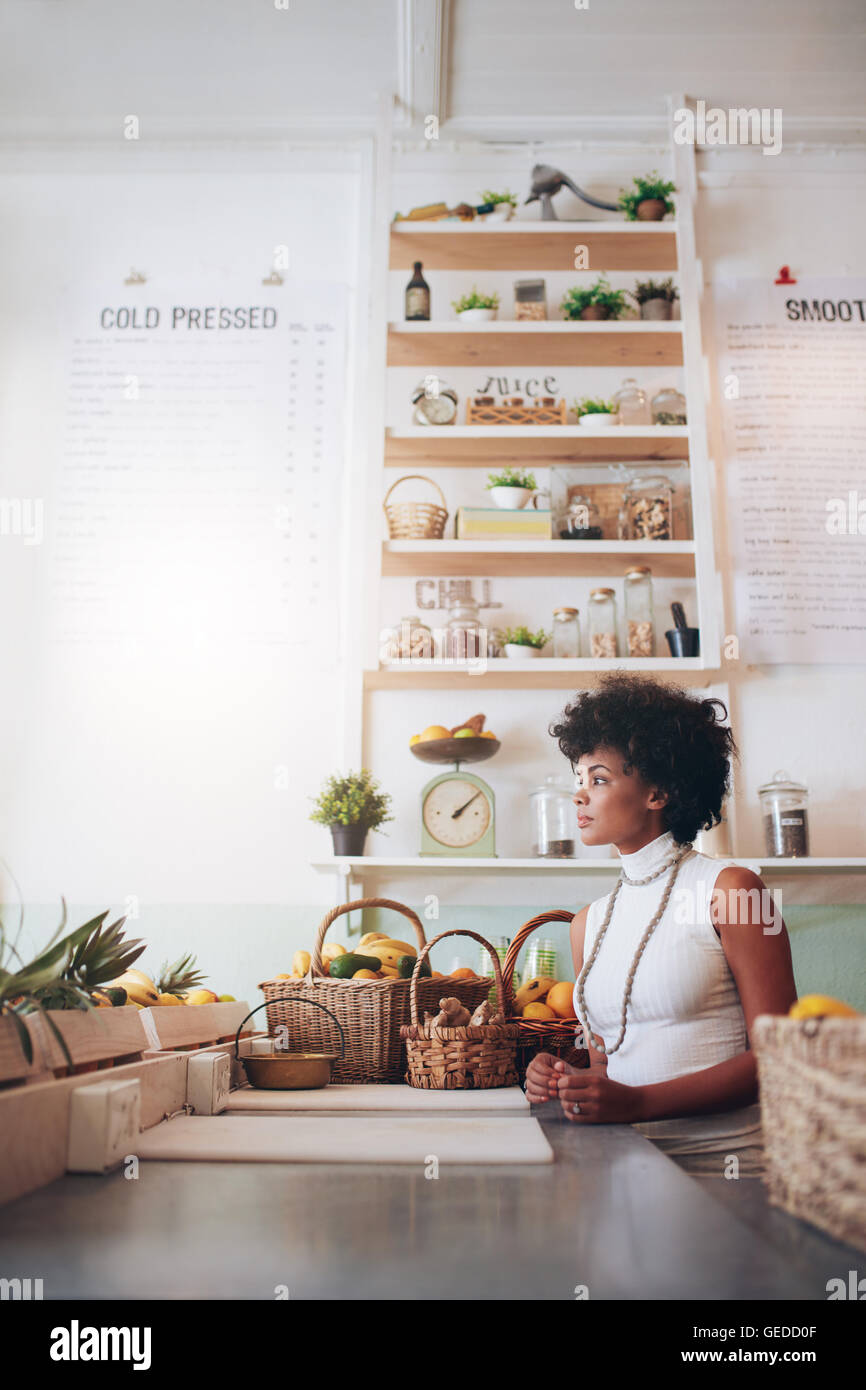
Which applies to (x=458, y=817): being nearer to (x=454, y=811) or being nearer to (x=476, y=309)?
(x=454, y=811)

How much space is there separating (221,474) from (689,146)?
1909 mm

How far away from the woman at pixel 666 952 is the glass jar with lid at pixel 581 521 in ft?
2.58

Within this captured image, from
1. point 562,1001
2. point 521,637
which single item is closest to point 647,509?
point 521,637

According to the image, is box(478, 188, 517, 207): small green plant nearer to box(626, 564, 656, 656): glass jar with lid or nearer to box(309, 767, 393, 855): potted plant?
box(626, 564, 656, 656): glass jar with lid

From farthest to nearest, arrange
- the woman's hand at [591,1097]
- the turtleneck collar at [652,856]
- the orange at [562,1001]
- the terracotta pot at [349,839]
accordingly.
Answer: the terracotta pot at [349,839] < the orange at [562,1001] < the turtleneck collar at [652,856] < the woman's hand at [591,1097]

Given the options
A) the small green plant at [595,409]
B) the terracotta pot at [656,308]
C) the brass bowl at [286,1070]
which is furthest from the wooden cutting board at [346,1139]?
the terracotta pot at [656,308]

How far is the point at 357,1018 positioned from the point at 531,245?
244 cm

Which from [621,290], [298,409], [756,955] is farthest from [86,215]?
[756,955]

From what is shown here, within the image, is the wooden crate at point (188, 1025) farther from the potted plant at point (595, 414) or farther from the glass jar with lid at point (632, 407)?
the glass jar with lid at point (632, 407)

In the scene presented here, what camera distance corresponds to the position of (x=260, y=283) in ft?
10.3

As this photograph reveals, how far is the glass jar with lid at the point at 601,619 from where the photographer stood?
8.90 ft

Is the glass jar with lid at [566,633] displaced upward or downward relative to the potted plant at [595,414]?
downward

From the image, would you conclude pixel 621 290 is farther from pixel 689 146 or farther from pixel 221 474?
Answer: pixel 221 474

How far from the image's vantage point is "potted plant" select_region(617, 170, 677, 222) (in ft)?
9.77
